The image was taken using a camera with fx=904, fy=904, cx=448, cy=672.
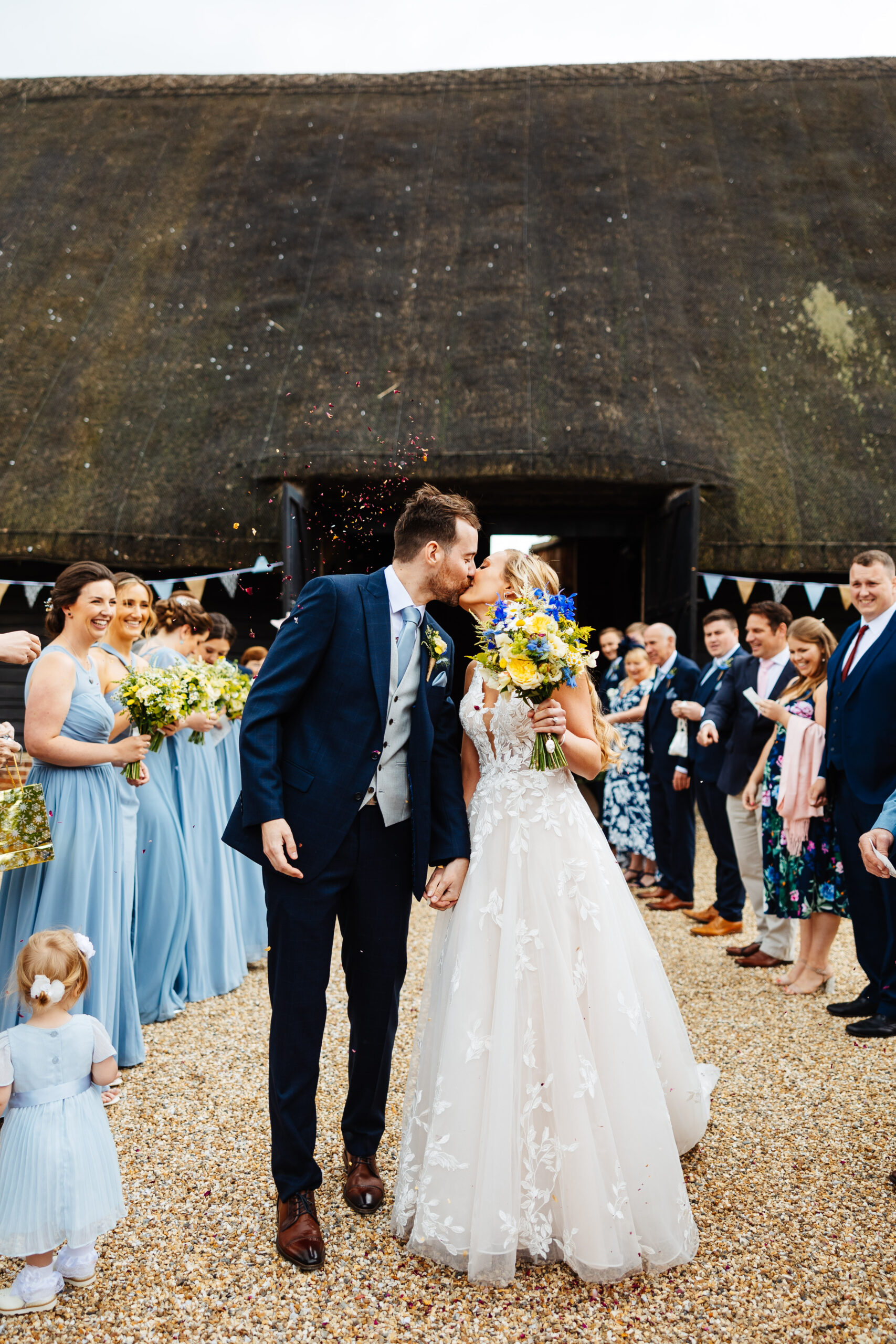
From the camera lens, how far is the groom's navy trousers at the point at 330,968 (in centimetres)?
256

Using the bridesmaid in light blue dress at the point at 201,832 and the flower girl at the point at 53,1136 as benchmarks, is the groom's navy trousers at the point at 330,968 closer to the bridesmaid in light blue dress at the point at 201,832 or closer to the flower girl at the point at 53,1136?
the flower girl at the point at 53,1136

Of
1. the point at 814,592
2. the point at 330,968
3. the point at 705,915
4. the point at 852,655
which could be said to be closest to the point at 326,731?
the point at 330,968

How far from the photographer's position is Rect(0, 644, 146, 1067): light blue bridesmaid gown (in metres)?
3.49

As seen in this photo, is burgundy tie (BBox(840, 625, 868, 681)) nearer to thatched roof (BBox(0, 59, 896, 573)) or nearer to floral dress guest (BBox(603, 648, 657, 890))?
floral dress guest (BBox(603, 648, 657, 890))

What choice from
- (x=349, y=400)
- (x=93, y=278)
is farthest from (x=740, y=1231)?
(x=93, y=278)

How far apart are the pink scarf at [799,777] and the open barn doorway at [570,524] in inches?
149

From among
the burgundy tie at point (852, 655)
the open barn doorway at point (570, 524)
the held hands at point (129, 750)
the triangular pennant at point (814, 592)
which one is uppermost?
the open barn doorway at point (570, 524)

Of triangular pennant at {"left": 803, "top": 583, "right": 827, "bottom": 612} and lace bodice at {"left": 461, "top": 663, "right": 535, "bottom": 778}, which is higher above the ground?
triangular pennant at {"left": 803, "top": 583, "right": 827, "bottom": 612}

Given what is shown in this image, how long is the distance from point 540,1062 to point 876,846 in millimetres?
1288

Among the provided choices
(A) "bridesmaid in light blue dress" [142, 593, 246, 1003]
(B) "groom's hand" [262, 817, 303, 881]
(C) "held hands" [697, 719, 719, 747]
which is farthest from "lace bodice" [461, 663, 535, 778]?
(C) "held hands" [697, 719, 719, 747]

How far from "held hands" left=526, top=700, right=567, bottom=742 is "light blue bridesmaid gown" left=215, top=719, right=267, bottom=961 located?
3.21 metres

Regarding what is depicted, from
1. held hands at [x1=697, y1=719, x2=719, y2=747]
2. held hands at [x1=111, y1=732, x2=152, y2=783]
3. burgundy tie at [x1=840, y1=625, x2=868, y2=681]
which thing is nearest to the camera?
held hands at [x1=111, y1=732, x2=152, y2=783]

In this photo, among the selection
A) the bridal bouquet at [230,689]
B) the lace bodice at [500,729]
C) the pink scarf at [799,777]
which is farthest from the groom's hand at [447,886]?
the pink scarf at [799,777]

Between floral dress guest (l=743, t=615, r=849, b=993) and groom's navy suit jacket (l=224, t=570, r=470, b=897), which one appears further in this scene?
floral dress guest (l=743, t=615, r=849, b=993)
